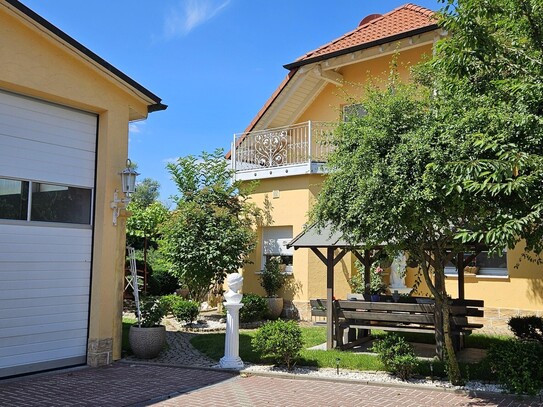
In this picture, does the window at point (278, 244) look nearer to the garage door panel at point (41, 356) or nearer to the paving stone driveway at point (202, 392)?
the paving stone driveway at point (202, 392)

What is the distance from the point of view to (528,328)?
10.4 metres

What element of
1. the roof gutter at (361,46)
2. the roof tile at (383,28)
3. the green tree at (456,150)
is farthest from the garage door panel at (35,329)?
the roof tile at (383,28)

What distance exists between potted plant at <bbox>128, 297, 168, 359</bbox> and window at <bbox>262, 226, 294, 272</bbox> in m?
6.13

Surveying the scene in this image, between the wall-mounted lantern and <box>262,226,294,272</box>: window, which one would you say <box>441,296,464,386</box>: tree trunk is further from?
<box>262,226,294,272</box>: window

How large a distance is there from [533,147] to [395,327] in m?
5.18

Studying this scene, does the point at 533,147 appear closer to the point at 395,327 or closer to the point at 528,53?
the point at 528,53

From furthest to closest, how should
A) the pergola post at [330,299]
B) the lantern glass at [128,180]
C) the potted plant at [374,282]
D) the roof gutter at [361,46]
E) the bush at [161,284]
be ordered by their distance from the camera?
the bush at [161,284]
the potted plant at [374,282]
the roof gutter at [361,46]
the pergola post at [330,299]
the lantern glass at [128,180]

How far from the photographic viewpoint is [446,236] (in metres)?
7.64

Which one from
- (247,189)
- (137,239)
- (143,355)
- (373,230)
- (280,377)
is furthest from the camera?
(137,239)

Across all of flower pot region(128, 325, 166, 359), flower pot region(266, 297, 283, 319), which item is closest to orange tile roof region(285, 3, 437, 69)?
flower pot region(266, 297, 283, 319)

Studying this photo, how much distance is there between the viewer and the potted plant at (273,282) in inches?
613

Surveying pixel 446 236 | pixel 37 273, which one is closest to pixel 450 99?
pixel 446 236

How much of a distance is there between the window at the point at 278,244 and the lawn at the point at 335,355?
2861 millimetres

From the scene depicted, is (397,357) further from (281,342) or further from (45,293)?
(45,293)
